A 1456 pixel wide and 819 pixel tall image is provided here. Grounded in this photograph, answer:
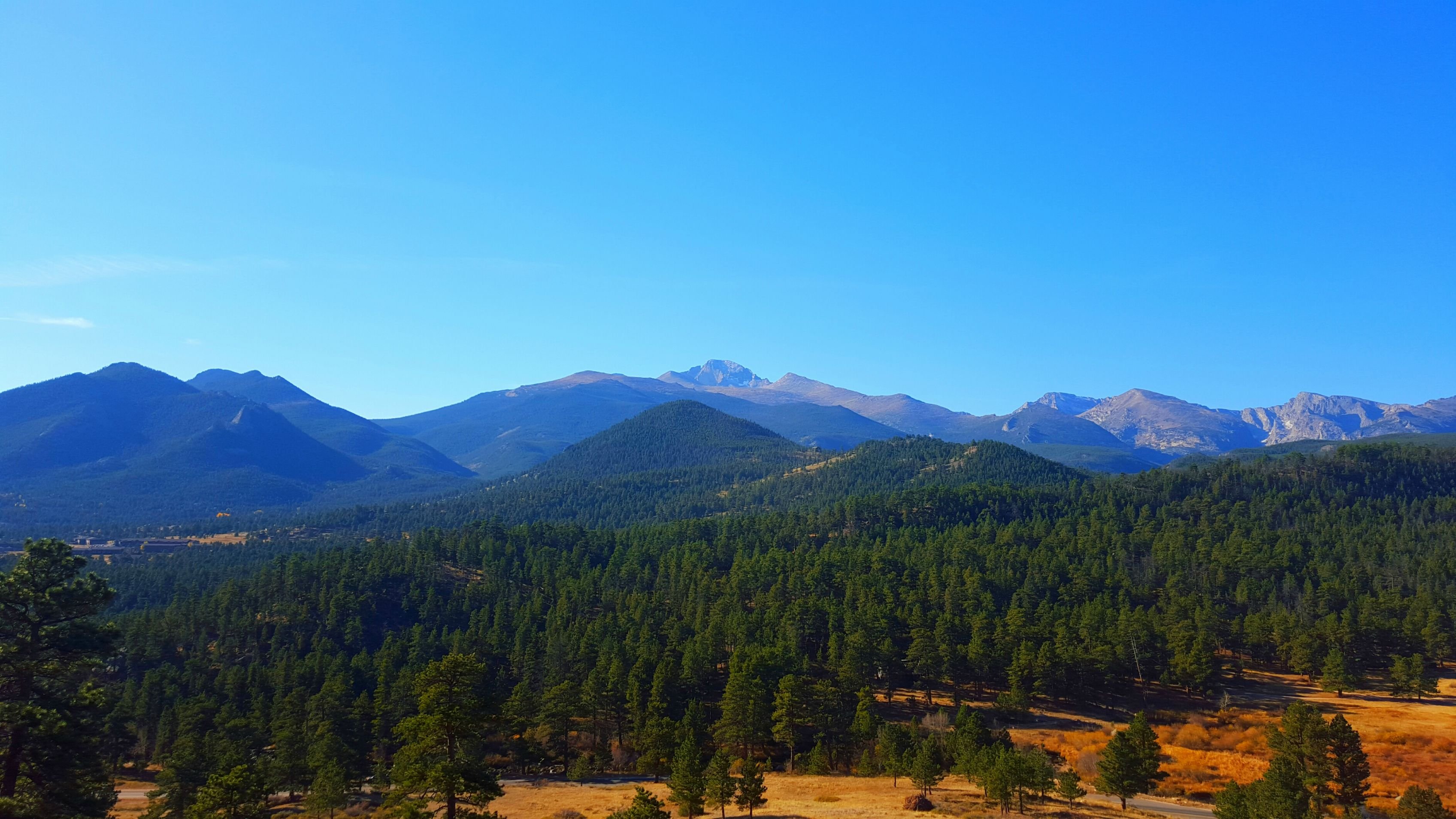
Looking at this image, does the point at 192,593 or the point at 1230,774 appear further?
the point at 192,593

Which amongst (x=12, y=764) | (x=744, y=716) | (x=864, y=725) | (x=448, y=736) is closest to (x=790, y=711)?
(x=744, y=716)

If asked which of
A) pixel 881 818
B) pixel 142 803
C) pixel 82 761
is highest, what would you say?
pixel 82 761

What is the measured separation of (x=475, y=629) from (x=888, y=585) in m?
69.0

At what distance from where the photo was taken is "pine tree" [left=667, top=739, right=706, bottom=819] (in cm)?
5456

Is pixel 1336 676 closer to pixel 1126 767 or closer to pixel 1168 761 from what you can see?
pixel 1168 761

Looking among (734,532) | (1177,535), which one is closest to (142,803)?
(734,532)

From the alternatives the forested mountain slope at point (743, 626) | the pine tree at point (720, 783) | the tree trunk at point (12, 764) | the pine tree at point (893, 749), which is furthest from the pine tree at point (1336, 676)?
the tree trunk at point (12, 764)

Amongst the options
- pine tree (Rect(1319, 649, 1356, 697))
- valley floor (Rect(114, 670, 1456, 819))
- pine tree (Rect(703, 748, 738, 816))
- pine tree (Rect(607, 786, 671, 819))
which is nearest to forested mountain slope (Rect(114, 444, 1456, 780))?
valley floor (Rect(114, 670, 1456, 819))

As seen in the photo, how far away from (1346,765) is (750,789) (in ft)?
151

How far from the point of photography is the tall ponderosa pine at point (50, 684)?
27.3 meters

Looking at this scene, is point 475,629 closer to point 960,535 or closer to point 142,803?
point 142,803

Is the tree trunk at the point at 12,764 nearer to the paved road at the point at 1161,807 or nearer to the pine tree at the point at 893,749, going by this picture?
the paved road at the point at 1161,807

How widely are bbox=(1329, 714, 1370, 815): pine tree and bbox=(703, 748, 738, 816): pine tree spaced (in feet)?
152

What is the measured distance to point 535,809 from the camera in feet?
204
